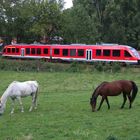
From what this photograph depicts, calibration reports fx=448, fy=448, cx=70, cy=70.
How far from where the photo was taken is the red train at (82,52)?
180 ft

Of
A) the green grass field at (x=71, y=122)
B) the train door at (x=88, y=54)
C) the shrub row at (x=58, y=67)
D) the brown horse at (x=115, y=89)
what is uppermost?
the brown horse at (x=115, y=89)

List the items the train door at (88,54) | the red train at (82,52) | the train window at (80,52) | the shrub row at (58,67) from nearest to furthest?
the shrub row at (58,67), the red train at (82,52), the train door at (88,54), the train window at (80,52)

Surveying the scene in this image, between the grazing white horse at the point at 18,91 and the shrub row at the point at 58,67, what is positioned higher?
the grazing white horse at the point at 18,91

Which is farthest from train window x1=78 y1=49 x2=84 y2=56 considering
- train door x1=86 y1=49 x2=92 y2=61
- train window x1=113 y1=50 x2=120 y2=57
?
train window x1=113 y1=50 x2=120 y2=57

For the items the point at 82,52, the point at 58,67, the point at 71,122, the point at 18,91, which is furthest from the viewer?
the point at 82,52

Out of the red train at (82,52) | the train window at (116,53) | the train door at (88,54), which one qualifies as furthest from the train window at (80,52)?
the train window at (116,53)

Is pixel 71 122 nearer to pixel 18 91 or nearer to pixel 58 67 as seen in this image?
pixel 18 91

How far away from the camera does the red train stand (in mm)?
54969

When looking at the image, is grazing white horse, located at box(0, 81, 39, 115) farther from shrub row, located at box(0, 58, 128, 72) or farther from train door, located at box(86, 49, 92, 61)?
train door, located at box(86, 49, 92, 61)

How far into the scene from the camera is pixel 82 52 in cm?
5847

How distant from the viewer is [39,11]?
246 ft

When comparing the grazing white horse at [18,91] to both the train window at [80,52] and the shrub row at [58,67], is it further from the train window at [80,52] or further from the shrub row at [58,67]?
the train window at [80,52]

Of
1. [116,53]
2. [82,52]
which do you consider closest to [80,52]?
[82,52]

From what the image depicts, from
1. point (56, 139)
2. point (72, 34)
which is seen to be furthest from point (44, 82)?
point (72, 34)
